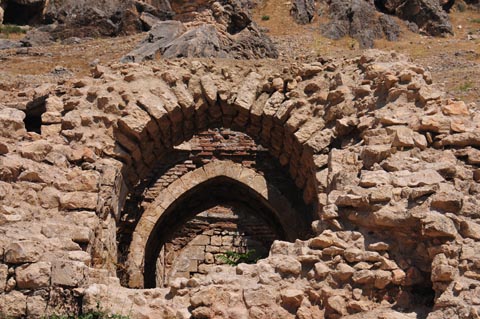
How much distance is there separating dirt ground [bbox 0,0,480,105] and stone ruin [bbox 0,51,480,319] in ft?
26.4

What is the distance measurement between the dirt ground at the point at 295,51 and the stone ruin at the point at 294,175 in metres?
8.04

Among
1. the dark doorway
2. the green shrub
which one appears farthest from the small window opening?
the green shrub

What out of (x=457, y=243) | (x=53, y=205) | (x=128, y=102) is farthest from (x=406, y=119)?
(x=53, y=205)

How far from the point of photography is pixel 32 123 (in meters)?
6.46

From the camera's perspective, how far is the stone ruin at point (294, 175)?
4.18 metres

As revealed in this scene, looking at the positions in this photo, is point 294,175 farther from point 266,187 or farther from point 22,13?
point 22,13

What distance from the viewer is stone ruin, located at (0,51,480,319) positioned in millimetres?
4180

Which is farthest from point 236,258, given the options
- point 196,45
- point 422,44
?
point 422,44

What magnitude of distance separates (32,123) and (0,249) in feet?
7.78

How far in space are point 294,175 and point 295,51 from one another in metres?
16.3

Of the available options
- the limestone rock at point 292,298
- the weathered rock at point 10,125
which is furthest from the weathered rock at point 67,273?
the weathered rock at point 10,125

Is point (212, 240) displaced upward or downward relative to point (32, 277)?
upward

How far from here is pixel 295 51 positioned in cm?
2278

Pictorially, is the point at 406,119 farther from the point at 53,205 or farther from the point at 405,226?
the point at 53,205
